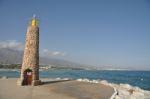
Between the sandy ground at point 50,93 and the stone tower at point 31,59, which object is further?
the stone tower at point 31,59

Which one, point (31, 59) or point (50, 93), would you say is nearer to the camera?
point (50, 93)

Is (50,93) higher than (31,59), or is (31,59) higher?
(31,59)

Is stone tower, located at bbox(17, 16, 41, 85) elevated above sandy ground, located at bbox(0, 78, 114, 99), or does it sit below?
above

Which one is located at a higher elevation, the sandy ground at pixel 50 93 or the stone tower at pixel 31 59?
the stone tower at pixel 31 59

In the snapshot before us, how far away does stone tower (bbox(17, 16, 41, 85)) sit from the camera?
20.0m

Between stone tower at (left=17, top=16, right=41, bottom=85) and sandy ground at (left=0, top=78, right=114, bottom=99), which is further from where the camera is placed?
stone tower at (left=17, top=16, right=41, bottom=85)

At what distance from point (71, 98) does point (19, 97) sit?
3.35 metres

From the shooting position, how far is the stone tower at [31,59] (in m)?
20.0

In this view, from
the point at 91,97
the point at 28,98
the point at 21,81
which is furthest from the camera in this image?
the point at 21,81

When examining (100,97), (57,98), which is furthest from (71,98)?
(100,97)

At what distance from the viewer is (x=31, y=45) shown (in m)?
20.2

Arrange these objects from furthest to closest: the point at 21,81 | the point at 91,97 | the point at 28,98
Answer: the point at 21,81
the point at 91,97
the point at 28,98

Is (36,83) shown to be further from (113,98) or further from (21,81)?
(113,98)

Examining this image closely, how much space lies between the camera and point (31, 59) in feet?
65.6
